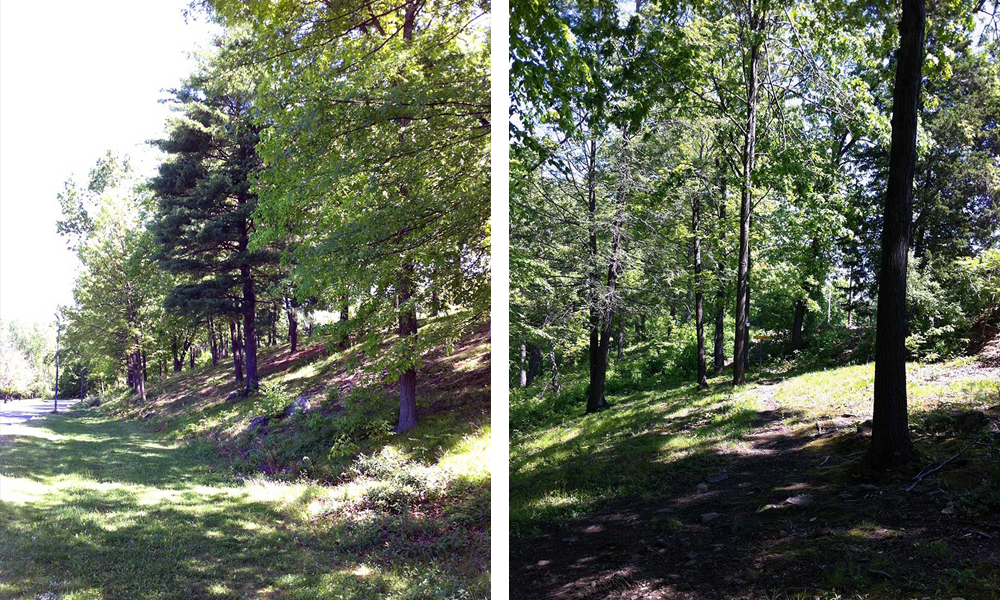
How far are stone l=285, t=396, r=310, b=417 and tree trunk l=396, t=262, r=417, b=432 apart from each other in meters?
0.40

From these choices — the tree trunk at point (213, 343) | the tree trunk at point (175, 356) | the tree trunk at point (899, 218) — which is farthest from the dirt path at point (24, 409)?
the tree trunk at point (899, 218)

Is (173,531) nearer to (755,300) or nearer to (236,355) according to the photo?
(236,355)

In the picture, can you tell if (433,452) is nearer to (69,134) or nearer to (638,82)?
(69,134)

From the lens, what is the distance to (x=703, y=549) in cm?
181

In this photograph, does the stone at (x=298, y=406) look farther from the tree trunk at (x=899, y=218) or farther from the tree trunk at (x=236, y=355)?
the tree trunk at (x=899, y=218)

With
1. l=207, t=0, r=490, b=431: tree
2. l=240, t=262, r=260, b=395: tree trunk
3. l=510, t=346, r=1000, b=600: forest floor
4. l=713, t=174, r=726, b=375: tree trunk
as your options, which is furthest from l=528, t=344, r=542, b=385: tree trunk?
l=240, t=262, r=260, b=395: tree trunk

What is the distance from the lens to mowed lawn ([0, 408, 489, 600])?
155 cm

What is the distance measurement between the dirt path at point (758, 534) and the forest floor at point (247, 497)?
420 millimetres

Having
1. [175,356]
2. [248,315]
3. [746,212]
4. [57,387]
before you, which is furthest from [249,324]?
[746,212]

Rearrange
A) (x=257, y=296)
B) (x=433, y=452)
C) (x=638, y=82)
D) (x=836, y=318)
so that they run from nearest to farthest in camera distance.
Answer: (x=257, y=296) < (x=836, y=318) < (x=433, y=452) < (x=638, y=82)

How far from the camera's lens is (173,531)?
5.53 feet

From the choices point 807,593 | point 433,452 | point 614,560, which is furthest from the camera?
point 433,452

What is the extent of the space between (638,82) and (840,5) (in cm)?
90

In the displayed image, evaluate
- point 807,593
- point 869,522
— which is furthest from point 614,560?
point 869,522
